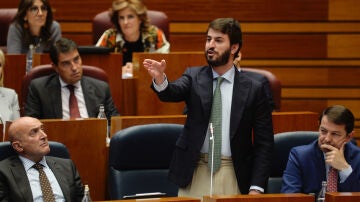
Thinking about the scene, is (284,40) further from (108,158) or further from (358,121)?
(108,158)

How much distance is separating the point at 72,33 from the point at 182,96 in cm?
231

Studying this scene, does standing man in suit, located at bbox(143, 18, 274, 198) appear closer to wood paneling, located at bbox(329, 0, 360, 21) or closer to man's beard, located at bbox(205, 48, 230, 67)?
man's beard, located at bbox(205, 48, 230, 67)

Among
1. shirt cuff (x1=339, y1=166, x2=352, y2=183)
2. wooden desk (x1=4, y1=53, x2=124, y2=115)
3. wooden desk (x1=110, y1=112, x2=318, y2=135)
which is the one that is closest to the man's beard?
shirt cuff (x1=339, y1=166, x2=352, y2=183)

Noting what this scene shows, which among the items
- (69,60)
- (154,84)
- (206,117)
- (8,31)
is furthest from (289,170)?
(8,31)

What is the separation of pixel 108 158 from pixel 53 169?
0.35 meters

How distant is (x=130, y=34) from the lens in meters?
3.99

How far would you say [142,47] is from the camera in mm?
4000

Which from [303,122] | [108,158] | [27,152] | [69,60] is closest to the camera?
[27,152]

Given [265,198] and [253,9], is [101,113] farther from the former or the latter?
[253,9]

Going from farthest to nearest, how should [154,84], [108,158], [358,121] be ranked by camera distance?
[358,121], [108,158], [154,84]

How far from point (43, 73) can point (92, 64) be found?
30cm

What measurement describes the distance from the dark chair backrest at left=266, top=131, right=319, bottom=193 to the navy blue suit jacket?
138 mm

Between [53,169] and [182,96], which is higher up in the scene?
[182,96]

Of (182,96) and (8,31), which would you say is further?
(8,31)
